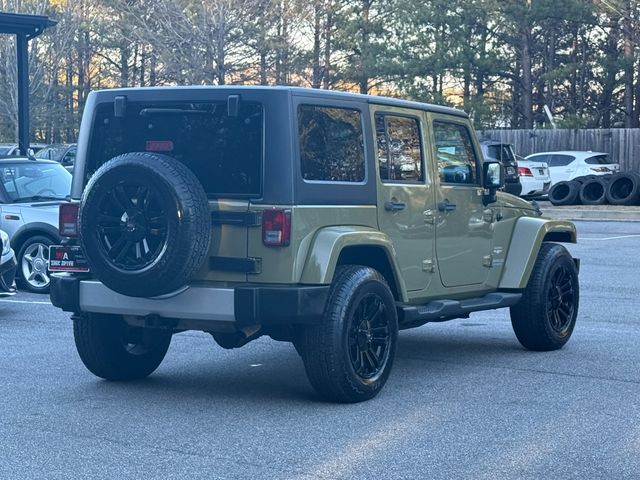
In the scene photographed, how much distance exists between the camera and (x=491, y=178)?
30.3ft

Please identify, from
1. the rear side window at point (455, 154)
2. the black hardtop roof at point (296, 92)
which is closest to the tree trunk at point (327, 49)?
the rear side window at point (455, 154)

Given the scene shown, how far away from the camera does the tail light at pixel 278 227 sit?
7129mm

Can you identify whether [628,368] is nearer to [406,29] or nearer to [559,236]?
[559,236]

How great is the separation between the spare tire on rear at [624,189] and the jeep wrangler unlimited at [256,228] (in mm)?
22702

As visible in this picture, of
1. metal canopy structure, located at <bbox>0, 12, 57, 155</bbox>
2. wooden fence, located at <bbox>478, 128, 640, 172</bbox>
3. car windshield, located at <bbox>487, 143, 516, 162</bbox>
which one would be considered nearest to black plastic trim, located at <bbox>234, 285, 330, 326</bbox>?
metal canopy structure, located at <bbox>0, 12, 57, 155</bbox>

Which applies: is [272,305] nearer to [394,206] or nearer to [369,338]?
[369,338]

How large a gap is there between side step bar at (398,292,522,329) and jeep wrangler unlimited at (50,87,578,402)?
20 mm

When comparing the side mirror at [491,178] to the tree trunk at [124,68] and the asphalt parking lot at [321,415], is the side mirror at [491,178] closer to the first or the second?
the asphalt parking lot at [321,415]

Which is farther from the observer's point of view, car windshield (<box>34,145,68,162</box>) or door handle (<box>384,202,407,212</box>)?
car windshield (<box>34,145,68,162</box>)

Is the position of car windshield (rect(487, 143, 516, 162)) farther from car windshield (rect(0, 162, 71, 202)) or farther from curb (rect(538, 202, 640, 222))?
car windshield (rect(0, 162, 71, 202))

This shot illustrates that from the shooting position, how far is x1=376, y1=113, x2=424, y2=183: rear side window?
318 inches

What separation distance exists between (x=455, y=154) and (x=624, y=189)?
75.2 ft

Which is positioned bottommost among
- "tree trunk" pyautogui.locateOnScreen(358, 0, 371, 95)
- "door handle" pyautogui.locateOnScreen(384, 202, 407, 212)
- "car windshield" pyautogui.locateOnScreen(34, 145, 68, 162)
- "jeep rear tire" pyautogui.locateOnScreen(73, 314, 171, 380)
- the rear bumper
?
"jeep rear tire" pyautogui.locateOnScreen(73, 314, 171, 380)

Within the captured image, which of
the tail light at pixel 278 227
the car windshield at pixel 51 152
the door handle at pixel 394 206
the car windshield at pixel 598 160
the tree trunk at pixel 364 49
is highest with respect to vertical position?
the tree trunk at pixel 364 49
